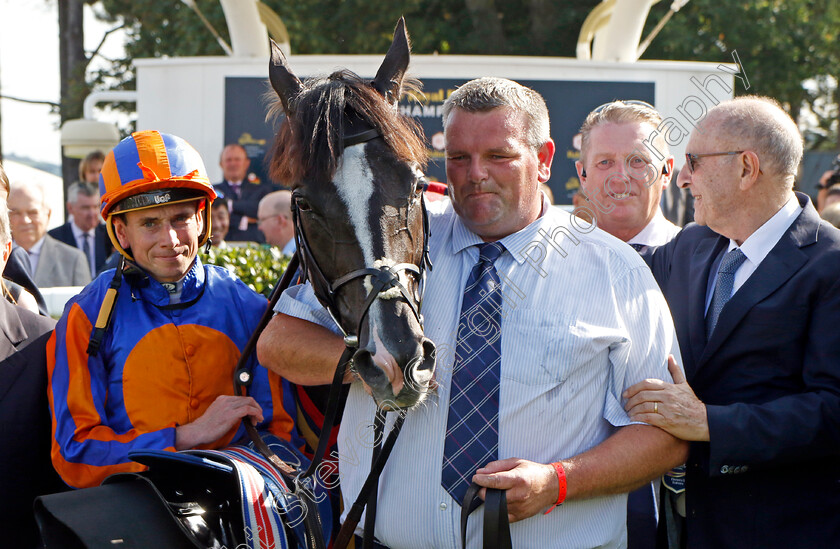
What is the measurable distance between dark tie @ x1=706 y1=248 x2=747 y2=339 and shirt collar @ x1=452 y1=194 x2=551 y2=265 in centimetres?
67

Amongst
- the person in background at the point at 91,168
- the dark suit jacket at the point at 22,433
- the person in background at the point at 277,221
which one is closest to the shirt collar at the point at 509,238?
the dark suit jacket at the point at 22,433

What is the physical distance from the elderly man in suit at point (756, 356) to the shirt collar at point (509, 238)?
54cm

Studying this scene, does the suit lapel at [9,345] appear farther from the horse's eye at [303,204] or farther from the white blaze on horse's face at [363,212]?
the white blaze on horse's face at [363,212]

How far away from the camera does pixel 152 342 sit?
2.63m

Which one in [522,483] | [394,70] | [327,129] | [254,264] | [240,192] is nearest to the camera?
[522,483]

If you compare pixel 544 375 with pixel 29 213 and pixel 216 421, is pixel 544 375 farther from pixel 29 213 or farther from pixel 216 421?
pixel 29 213

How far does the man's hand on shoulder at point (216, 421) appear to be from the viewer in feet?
8.32

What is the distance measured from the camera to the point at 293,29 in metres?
13.9

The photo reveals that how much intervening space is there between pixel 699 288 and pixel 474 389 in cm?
98

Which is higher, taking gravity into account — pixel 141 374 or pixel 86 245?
pixel 141 374

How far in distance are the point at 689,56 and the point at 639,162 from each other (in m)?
12.3

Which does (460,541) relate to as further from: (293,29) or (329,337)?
(293,29)

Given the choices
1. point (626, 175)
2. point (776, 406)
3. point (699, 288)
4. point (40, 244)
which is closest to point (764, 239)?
point (699, 288)

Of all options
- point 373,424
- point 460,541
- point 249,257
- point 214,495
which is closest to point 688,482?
point 460,541
